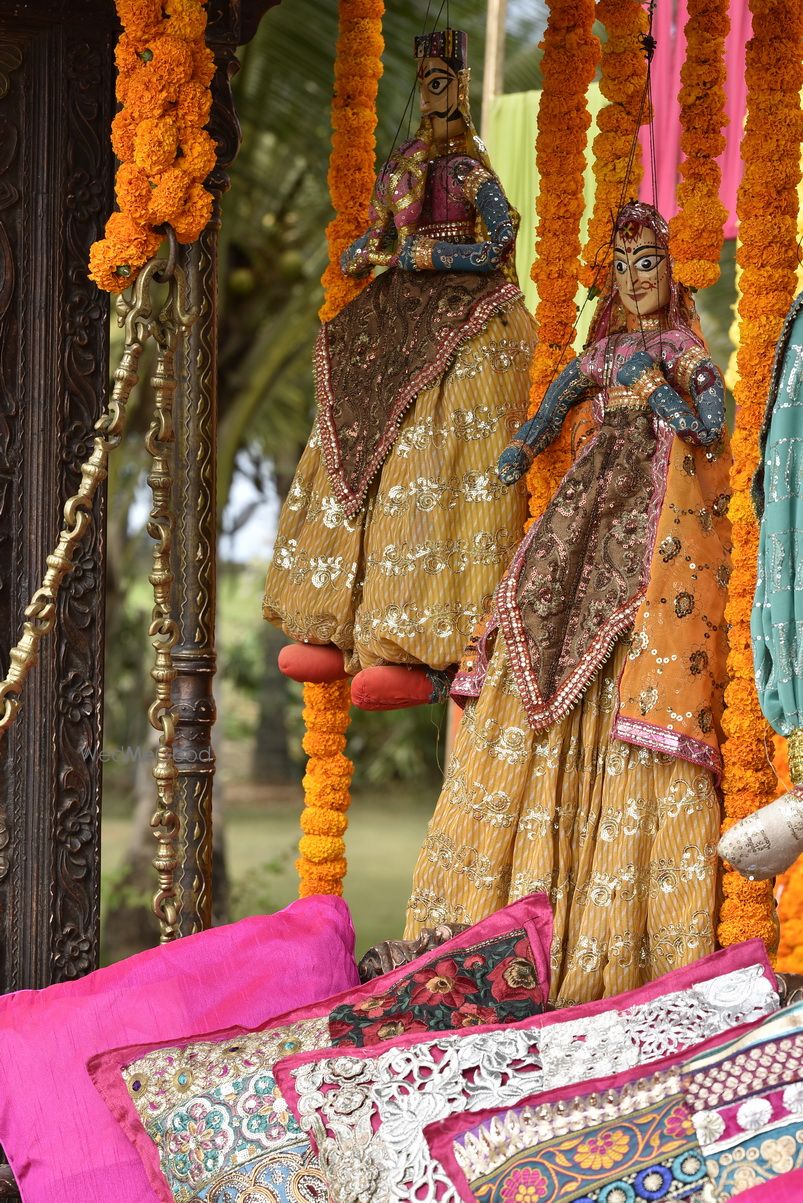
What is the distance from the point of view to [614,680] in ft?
10.3

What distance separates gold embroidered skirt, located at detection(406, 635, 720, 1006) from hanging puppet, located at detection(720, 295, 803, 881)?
25.0 inches

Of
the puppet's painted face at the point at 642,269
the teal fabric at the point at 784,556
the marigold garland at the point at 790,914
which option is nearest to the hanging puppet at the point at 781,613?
the teal fabric at the point at 784,556

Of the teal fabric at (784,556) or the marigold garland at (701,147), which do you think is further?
the marigold garland at (701,147)

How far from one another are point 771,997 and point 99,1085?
1.06 m

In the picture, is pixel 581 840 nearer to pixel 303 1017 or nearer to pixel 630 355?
pixel 303 1017

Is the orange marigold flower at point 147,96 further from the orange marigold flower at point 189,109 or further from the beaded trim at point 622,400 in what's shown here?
the beaded trim at point 622,400

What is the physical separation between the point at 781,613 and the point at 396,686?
1213 millimetres

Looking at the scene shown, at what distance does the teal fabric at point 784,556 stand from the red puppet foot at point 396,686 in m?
1.12

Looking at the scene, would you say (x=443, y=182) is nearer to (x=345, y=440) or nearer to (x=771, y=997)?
(x=345, y=440)

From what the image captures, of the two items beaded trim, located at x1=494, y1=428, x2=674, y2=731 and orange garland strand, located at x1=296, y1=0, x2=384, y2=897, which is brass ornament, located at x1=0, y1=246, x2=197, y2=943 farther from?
orange garland strand, located at x1=296, y1=0, x2=384, y2=897

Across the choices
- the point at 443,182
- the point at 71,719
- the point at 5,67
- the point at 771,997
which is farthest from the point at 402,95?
the point at 771,997

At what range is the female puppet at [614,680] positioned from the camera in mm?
3059

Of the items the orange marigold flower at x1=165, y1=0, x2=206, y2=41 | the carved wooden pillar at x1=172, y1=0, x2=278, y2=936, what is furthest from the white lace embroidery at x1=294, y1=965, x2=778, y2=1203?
the orange marigold flower at x1=165, y1=0, x2=206, y2=41

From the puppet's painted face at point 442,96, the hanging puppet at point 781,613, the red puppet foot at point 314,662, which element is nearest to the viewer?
the hanging puppet at point 781,613
